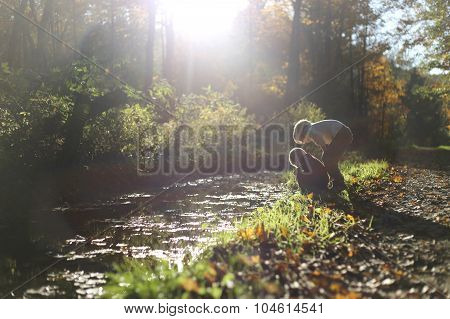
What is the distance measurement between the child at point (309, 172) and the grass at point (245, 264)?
2635 mm

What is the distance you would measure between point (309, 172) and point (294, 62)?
61.0ft

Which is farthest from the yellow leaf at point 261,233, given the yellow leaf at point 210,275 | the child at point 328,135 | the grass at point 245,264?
the child at point 328,135

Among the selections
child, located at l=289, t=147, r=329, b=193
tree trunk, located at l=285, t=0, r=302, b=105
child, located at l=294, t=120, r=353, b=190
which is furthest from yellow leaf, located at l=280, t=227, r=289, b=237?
tree trunk, located at l=285, t=0, r=302, b=105

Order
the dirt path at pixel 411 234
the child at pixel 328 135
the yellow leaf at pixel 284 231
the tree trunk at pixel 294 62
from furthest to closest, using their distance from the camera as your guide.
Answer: the tree trunk at pixel 294 62 < the child at pixel 328 135 < the yellow leaf at pixel 284 231 < the dirt path at pixel 411 234

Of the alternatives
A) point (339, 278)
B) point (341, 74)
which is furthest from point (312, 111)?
point (339, 278)

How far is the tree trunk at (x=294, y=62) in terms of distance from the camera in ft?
89.1

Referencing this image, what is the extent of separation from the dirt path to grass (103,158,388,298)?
1.84ft

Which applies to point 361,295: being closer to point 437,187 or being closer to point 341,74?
point 437,187

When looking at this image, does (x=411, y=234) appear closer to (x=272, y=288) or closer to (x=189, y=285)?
(x=272, y=288)

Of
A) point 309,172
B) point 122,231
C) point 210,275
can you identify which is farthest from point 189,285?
point 309,172

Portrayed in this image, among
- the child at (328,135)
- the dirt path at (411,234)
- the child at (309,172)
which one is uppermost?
the child at (328,135)

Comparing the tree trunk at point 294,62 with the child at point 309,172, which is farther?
the tree trunk at point 294,62

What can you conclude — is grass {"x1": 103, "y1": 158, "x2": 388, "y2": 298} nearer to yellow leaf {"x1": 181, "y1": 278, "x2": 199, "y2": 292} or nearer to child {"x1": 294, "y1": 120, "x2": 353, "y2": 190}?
yellow leaf {"x1": 181, "y1": 278, "x2": 199, "y2": 292}

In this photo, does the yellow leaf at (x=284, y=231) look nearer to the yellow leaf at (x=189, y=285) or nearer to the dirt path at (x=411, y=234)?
the dirt path at (x=411, y=234)
